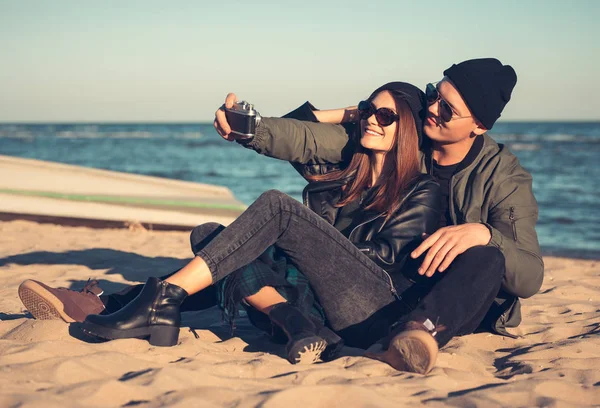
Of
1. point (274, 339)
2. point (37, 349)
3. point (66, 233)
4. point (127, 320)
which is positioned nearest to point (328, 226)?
point (274, 339)

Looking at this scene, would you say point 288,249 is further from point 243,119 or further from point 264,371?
point 243,119

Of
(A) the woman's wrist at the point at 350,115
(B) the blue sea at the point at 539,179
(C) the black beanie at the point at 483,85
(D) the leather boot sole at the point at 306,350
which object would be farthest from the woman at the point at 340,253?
(B) the blue sea at the point at 539,179

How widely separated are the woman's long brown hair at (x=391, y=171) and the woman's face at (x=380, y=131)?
23mm

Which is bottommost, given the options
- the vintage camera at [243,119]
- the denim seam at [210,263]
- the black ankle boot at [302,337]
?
the black ankle boot at [302,337]

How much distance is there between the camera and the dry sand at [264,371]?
97.0 inches

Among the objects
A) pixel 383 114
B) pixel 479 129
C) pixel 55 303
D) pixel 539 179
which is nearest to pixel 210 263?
pixel 55 303

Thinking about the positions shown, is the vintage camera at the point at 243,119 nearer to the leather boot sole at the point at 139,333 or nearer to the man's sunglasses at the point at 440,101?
the man's sunglasses at the point at 440,101

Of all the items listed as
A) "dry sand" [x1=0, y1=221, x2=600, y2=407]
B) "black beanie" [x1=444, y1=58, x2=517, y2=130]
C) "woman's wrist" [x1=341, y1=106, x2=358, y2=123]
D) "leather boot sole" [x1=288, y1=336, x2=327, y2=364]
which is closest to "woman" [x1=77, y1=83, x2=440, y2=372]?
"leather boot sole" [x1=288, y1=336, x2=327, y2=364]

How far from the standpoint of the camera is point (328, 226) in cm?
303

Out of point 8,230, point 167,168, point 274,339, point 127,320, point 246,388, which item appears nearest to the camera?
point 246,388

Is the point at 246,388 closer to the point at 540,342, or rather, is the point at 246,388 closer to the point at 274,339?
the point at 274,339

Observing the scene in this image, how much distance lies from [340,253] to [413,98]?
1014mm

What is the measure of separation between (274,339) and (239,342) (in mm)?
217

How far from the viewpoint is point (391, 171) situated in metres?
3.45
